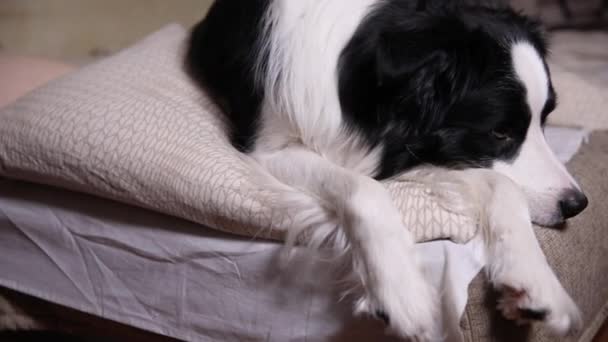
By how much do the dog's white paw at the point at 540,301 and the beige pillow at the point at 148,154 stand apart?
12 centimetres

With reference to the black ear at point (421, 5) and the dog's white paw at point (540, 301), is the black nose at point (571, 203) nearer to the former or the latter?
the dog's white paw at point (540, 301)

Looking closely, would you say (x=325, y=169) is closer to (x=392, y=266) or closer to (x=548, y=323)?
(x=392, y=266)

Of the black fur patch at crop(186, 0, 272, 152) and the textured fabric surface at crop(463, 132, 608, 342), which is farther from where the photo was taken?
the black fur patch at crop(186, 0, 272, 152)

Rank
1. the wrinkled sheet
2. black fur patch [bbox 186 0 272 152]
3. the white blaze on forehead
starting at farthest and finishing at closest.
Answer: black fur patch [bbox 186 0 272 152] → the white blaze on forehead → the wrinkled sheet

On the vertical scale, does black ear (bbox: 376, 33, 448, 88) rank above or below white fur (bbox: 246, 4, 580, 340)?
above

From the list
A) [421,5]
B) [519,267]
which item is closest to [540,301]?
[519,267]

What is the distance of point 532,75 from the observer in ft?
4.12

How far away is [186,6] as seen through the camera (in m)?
2.85

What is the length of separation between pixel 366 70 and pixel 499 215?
38 cm

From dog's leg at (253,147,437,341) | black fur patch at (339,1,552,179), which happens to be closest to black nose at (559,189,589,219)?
black fur patch at (339,1,552,179)

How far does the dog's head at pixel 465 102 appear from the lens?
3.93 feet

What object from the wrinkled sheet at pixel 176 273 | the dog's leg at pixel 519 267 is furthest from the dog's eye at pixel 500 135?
the wrinkled sheet at pixel 176 273

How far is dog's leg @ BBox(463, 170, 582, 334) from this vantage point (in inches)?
38.2

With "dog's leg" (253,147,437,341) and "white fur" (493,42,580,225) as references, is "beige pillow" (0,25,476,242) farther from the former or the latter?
"white fur" (493,42,580,225)
